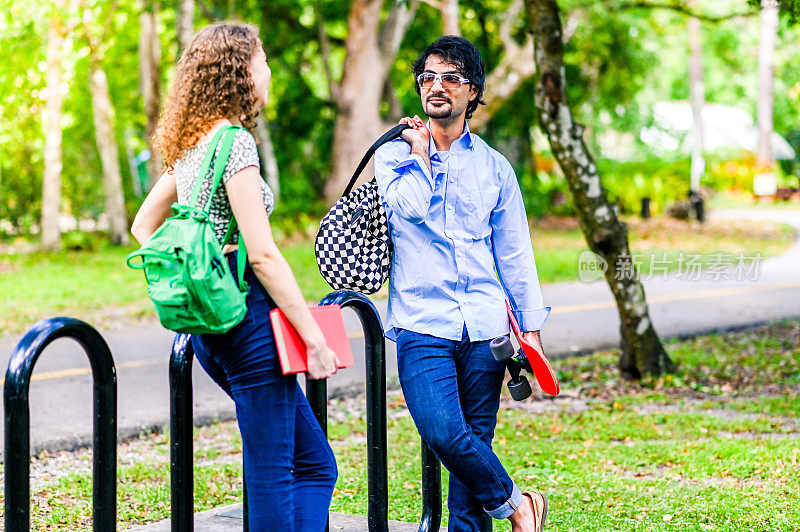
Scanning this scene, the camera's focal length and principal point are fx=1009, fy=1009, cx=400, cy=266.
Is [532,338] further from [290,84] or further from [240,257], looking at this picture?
[290,84]

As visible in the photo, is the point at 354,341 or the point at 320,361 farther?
the point at 354,341

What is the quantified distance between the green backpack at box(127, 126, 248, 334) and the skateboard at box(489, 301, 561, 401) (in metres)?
1.08

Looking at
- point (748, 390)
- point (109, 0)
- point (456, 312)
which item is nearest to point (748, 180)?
point (109, 0)

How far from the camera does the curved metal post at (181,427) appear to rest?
10.5 feet

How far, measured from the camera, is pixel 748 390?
8.10m

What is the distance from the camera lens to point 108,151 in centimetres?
2052

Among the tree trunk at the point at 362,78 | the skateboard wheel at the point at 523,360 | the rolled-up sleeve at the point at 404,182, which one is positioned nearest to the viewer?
the rolled-up sleeve at the point at 404,182

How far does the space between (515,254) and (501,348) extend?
0.36 meters

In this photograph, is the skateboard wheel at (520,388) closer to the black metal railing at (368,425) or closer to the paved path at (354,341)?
the black metal railing at (368,425)

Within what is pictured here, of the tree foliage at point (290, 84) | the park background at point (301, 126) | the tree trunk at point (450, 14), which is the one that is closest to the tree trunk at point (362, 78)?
the park background at point (301, 126)

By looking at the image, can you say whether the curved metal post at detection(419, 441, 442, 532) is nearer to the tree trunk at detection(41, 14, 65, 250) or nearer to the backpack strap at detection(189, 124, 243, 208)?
the backpack strap at detection(189, 124, 243, 208)

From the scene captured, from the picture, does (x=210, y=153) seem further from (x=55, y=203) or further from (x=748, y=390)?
(x=55, y=203)

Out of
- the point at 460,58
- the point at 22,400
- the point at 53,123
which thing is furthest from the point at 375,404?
the point at 53,123
